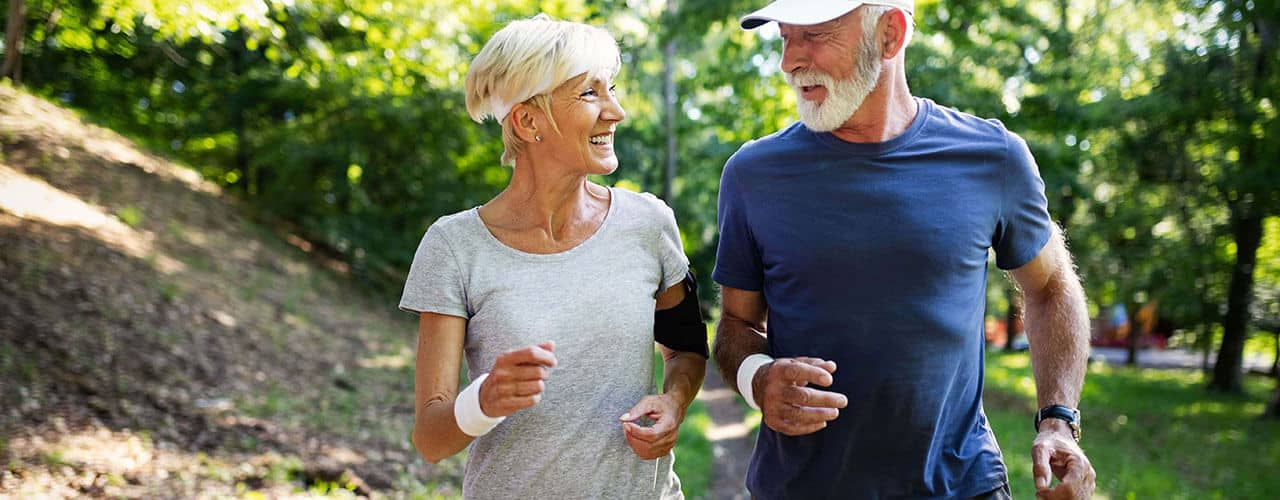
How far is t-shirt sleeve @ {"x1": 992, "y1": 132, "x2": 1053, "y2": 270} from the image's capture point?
2682 mm

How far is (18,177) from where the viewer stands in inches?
420

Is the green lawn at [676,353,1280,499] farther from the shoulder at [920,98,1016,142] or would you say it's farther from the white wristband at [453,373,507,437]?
the white wristband at [453,373,507,437]

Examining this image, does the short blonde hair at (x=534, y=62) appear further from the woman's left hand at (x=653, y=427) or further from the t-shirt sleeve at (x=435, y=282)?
the woman's left hand at (x=653, y=427)

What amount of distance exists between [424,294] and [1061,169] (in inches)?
513

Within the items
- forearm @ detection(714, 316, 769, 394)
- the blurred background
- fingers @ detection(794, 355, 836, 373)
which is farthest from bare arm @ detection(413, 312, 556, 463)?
the blurred background

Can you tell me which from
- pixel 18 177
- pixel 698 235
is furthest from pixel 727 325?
pixel 698 235

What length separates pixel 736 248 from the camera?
277 centimetres

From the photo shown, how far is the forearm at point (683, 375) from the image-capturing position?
251 centimetres

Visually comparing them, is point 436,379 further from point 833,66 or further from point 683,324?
point 833,66

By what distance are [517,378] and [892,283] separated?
98cm

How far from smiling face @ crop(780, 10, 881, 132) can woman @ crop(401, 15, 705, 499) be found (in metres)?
0.49

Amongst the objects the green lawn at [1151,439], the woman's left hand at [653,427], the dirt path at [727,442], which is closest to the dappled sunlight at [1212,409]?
the green lawn at [1151,439]

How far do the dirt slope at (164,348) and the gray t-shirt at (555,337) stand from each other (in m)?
4.20

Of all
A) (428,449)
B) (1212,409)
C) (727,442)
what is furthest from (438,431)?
(1212,409)
